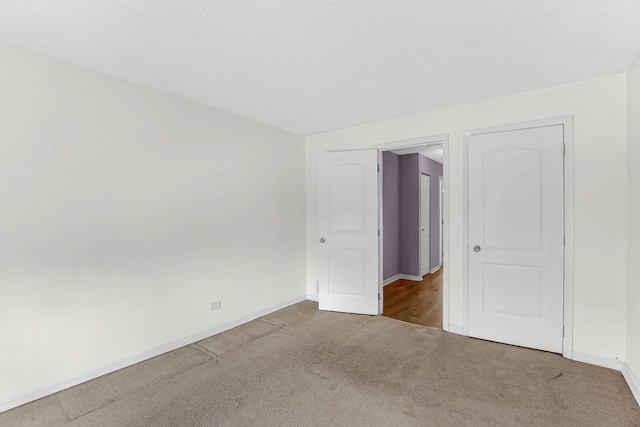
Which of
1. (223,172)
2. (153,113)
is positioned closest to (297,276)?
(223,172)

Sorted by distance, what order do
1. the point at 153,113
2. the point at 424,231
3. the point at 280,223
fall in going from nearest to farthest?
1. the point at 153,113
2. the point at 280,223
3. the point at 424,231

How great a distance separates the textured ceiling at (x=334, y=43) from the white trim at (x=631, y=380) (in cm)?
232

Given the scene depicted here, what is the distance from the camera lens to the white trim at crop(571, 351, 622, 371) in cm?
243

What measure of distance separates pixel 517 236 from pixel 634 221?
807 mm

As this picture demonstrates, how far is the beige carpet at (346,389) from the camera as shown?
193 cm

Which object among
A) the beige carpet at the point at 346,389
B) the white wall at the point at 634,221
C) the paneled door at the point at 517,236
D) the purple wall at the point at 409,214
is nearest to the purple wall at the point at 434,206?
the purple wall at the point at 409,214

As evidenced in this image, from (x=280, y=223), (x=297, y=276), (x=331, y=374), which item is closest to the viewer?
(x=331, y=374)

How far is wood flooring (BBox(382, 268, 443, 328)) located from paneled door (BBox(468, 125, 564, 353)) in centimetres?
67

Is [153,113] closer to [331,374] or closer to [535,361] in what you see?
[331,374]

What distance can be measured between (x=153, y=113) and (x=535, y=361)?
4.06 meters

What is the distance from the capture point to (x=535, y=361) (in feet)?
8.52

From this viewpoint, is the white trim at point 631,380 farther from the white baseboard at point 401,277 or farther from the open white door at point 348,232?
the white baseboard at point 401,277

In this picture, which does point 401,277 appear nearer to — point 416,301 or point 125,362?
point 416,301

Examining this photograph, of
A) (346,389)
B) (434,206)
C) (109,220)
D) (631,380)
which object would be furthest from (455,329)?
(434,206)
